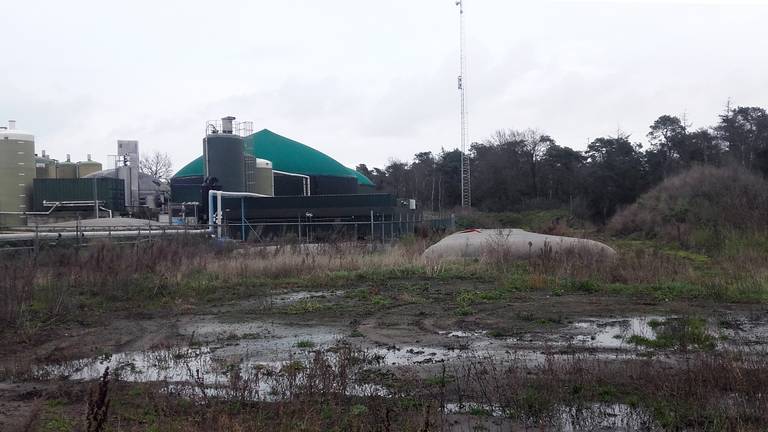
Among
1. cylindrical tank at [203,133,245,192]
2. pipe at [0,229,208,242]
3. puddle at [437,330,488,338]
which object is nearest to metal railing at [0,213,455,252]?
pipe at [0,229,208,242]

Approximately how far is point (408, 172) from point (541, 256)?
68.5m

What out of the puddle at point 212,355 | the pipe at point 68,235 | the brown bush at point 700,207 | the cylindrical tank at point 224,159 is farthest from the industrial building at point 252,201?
the puddle at point 212,355

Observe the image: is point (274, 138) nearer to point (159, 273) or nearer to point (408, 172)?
point (408, 172)

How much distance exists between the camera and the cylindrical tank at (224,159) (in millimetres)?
41125

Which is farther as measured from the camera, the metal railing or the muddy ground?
the metal railing

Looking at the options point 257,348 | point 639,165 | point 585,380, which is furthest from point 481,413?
point 639,165

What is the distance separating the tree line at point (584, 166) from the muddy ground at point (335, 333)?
4350 centimetres

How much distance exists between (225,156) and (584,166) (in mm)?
43157

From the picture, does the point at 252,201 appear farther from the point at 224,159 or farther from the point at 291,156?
the point at 291,156

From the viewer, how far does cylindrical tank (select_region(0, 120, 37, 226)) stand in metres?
37.8

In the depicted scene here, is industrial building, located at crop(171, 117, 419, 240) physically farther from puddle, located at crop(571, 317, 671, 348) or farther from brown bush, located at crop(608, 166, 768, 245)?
puddle, located at crop(571, 317, 671, 348)

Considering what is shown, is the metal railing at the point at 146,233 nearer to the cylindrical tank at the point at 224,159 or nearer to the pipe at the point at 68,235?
the pipe at the point at 68,235

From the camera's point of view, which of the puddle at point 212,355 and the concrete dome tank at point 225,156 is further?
the concrete dome tank at point 225,156

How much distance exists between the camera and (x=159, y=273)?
54.6ft
